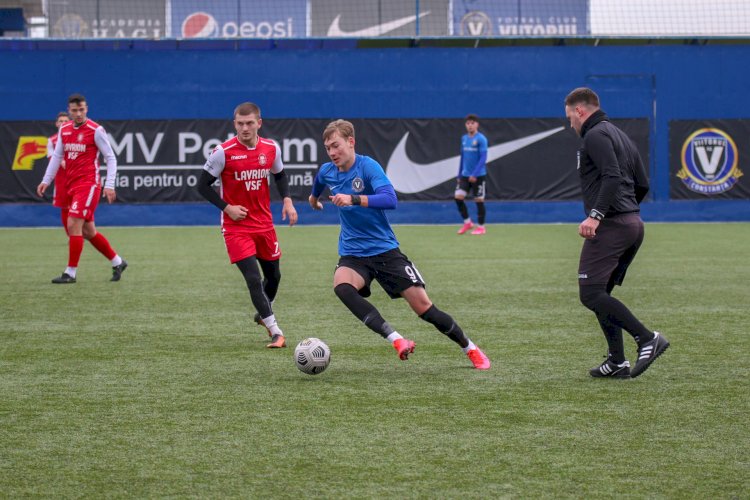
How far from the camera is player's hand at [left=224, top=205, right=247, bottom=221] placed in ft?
26.7

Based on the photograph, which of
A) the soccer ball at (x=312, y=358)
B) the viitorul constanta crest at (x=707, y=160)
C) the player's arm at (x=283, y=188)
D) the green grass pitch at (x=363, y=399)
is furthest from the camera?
the viitorul constanta crest at (x=707, y=160)

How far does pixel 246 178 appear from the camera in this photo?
8.46 meters

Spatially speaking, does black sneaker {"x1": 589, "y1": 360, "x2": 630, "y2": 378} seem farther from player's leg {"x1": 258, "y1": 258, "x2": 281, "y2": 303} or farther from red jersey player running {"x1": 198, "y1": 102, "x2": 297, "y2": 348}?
player's leg {"x1": 258, "y1": 258, "x2": 281, "y2": 303}

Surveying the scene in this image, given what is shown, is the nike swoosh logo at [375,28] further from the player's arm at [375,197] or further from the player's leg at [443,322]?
the player's leg at [443,322]

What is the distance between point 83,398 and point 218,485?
209cm

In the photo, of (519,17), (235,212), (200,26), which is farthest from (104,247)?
(519,17)

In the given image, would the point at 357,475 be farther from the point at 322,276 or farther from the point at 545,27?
the point at 545,27

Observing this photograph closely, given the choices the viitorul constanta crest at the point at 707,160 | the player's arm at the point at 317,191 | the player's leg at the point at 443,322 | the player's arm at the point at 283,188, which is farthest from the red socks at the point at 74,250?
the viitorul constanta crest at the point at 707,160

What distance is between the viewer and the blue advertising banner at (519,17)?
91.6ft

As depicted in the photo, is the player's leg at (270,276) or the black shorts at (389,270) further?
the player's leg at (270,276)

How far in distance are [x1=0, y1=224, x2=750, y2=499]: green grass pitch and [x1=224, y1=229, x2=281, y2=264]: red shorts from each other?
694 millimetres

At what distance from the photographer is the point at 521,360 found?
748 cm

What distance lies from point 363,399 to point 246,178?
9.33 ft

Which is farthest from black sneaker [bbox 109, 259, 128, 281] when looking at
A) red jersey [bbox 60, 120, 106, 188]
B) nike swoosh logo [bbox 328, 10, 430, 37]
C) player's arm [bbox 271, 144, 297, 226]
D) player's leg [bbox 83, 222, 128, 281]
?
nike swoosh logo [bbox 328, 10, 430, 37]
